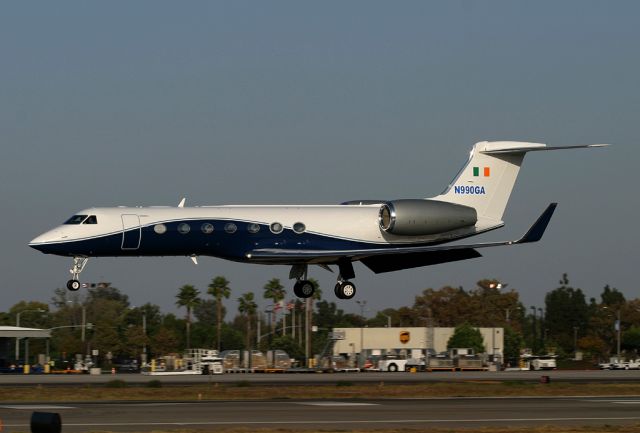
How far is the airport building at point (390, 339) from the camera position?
3206 inches

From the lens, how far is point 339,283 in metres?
43.2

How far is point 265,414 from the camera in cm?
2759

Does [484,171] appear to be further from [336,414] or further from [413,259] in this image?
[336,414]

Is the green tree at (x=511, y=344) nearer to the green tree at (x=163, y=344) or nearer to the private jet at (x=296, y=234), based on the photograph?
the green tree at (x=163, y=344)

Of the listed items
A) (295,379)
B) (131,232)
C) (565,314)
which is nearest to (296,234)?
(131,232)

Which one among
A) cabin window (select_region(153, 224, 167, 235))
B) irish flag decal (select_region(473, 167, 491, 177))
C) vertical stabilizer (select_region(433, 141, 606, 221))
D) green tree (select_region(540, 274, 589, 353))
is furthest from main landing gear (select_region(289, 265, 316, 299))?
green tree (select_region(540, 274, 589, 353))

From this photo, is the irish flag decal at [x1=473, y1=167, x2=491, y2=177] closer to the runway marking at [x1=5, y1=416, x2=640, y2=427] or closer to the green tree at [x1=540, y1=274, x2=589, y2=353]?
the runway marking at [x1=5, y1=416, x2=640, y2=427]

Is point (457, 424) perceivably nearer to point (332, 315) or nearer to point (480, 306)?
point (480, 306)

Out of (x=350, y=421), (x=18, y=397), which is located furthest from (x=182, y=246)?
(x=350, y=421)

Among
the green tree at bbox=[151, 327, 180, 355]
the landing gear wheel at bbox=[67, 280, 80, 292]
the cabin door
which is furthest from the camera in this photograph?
the green tree at bbox=[151, 327, 180, 355]

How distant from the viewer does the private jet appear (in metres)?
40.3

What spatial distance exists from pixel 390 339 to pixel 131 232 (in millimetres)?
45369

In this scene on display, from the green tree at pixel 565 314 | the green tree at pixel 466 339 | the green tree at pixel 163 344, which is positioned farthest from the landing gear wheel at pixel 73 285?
the green tree at pixel 565 314

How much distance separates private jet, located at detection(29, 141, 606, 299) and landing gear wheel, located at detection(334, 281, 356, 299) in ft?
0.14
